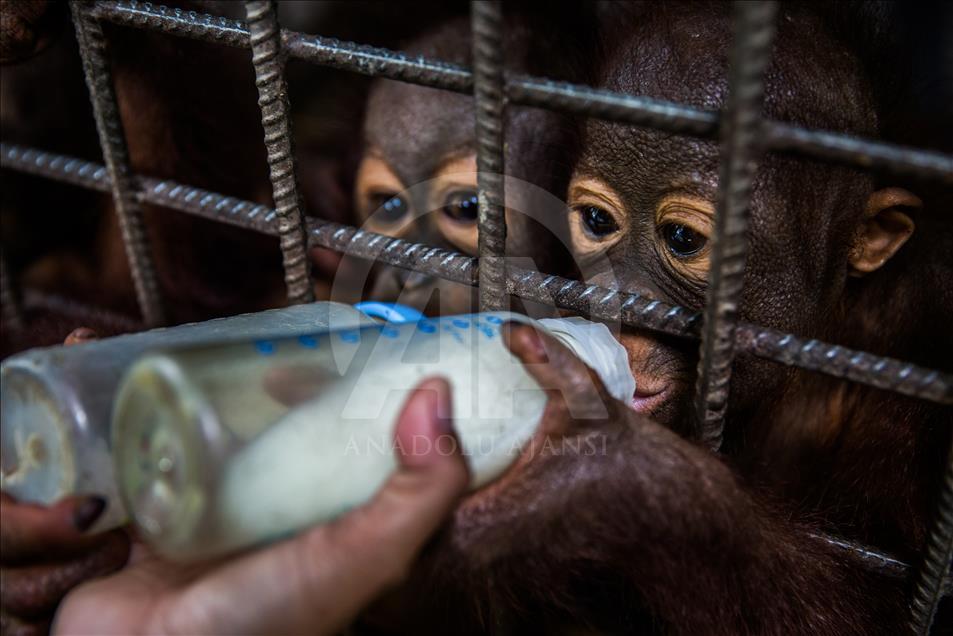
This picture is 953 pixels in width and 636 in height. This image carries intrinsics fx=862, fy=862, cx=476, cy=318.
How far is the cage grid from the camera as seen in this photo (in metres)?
0.82

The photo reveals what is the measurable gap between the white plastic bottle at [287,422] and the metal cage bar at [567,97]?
10.5 inches

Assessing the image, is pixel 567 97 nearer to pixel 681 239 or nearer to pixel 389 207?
pixel 681 239

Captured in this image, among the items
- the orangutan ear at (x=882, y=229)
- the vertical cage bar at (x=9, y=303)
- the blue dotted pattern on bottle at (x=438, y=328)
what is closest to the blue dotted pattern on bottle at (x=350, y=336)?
the blue dotted pattern on bottle at (x=438, y=328)

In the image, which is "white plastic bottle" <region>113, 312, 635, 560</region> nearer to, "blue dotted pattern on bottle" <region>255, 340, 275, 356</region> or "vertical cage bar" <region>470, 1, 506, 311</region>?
"blue dotted pattern on bottle" <region>255, 340, 275, 356</region>

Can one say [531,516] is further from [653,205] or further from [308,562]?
[653,205]

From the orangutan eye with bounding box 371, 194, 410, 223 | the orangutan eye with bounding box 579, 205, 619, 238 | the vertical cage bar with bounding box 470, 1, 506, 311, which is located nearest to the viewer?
the vertical cage bar with bounding box 470, 1, 506, 311

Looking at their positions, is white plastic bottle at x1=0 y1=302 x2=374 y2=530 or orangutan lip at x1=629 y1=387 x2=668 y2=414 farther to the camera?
orangutan lip at x1=629 y1=387 x2=668 y2=414

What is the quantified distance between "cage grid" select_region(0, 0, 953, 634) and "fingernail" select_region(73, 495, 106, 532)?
51cm

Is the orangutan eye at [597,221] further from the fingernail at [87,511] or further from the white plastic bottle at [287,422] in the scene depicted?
the fingernail at [87,511]

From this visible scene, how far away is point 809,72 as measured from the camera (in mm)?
1216

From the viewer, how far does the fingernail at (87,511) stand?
78cm

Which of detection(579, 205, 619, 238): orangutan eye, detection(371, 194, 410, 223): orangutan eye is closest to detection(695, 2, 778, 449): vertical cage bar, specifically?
detection(579, 205, 619, 238): orangutan eye

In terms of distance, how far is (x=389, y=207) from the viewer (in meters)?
1.88

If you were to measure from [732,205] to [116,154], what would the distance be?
0.97 metres
